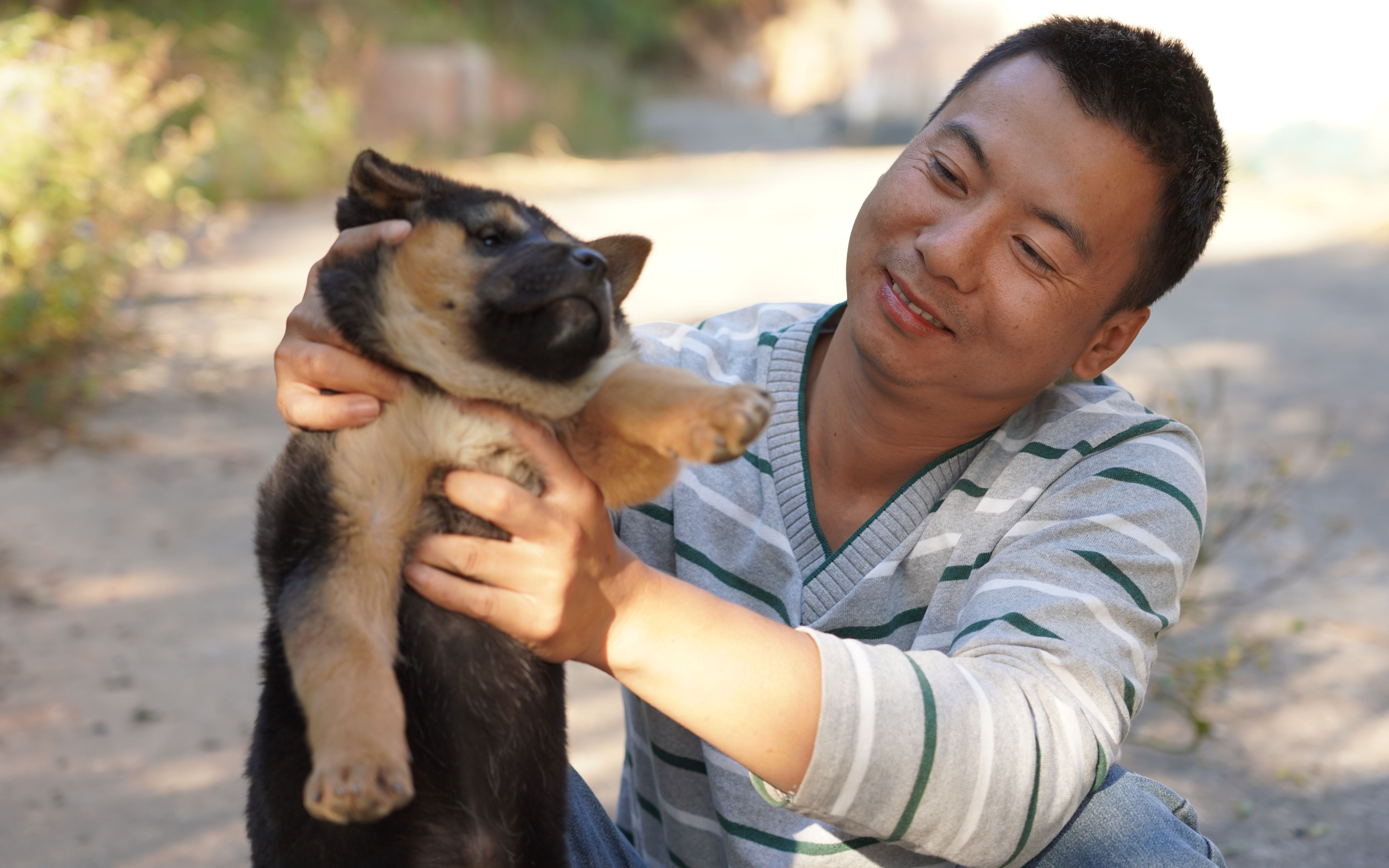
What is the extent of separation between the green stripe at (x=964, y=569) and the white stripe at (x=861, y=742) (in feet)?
1.79

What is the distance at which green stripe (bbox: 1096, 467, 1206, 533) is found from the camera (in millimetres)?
2139

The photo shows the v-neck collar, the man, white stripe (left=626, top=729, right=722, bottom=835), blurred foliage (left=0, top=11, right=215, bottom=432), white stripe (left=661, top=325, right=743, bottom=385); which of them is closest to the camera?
the man

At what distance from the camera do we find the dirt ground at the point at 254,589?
355 cm

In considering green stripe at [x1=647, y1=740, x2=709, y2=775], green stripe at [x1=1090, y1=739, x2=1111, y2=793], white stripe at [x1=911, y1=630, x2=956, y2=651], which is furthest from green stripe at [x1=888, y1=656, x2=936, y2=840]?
green stripe at [x1=647, y1=740, x2=709, y2=775]

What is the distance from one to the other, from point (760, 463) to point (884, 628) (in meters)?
0.49

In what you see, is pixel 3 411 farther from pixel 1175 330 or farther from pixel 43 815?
pixel 1175 330

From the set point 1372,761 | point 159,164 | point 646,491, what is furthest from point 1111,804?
point 159,164

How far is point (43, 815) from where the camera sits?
3.42 metres

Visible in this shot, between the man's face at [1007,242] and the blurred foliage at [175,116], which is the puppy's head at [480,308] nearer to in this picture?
the man's face at [1007,242]

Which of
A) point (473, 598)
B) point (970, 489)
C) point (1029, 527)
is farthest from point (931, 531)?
point (473, 598)

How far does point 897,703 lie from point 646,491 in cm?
64

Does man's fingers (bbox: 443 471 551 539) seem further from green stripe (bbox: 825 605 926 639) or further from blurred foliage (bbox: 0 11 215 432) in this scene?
blurred foliage (bbox: 0 11 215 432)

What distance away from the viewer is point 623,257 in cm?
258

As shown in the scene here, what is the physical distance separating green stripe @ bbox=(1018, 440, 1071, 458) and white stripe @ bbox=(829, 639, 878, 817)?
2.54ft
